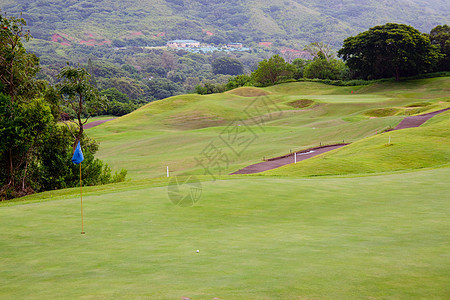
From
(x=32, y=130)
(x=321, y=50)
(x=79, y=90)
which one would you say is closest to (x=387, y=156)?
(x=79, y=90)

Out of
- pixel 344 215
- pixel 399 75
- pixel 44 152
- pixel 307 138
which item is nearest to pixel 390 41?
pixel 399 75

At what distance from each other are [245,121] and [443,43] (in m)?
50.7

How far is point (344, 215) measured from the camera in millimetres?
12320

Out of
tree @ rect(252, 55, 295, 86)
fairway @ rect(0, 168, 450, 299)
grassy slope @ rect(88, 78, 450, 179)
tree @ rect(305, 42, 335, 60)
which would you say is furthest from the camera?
tree @ rect(305, 42, 335, 60)

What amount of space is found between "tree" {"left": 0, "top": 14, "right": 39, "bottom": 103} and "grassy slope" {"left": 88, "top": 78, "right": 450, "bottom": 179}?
32.1 feet

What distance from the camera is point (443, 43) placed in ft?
286

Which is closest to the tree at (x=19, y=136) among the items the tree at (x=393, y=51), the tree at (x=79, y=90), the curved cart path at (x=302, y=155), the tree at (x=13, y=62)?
the tree at (x=13, y=62)

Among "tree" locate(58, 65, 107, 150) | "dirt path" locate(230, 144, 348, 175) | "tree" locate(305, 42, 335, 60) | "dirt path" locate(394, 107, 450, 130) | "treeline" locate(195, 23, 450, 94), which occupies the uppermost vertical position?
"tree" locate(305, 42, 335, 60)

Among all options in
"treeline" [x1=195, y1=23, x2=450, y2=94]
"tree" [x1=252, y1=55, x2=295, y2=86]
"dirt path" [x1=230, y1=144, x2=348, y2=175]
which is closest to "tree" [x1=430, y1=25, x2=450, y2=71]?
"treeline" [x1=195, y1=23, x2=450, y2=94]

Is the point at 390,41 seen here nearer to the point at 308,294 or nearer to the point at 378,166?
the point at 378,166

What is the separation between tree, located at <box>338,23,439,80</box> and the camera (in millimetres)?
78963

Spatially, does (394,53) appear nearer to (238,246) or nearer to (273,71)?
(273,71)

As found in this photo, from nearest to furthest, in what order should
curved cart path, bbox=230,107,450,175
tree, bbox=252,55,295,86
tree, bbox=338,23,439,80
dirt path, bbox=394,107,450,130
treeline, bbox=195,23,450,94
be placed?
curved cart path, bbox=230,107,450,175
dirt path, bbox=394,107,450,130
tree, bbox=338,23,439,80
treeline, bbox=195,23,450,94
tree, bbox=252,55,295,86

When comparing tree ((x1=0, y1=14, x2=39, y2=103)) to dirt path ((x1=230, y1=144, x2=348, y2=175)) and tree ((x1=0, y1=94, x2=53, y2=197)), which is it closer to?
tree ((x1=0, y1=94, x2=53, y2=197))
